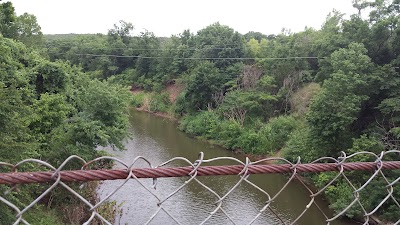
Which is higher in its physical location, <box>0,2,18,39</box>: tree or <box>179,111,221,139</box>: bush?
<box>0,2,18,39</box>: tree

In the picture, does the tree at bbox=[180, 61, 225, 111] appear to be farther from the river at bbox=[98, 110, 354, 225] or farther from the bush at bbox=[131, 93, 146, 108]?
the river at bbox=[98, 110, 354, 225]

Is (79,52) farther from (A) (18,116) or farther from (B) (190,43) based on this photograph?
(A) (18,116)

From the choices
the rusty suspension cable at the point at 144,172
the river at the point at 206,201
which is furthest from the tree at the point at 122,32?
the rusty suspension cable at the point at 144,172

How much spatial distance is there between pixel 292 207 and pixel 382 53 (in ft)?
18.8

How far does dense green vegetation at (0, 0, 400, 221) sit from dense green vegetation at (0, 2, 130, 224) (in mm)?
27

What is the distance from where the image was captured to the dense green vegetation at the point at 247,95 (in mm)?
7379

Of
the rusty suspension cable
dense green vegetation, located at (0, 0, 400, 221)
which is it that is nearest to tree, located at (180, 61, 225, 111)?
dense green vegetation, located at (0, 0, 400, 221)

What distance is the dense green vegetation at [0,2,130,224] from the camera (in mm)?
5051

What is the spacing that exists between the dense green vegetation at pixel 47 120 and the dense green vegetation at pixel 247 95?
27 mm

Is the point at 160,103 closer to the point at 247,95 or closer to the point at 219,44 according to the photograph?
the point at 219,44

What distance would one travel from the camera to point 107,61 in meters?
28.5

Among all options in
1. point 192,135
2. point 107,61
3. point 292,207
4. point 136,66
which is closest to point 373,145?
point 292,207

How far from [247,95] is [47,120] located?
9910mm

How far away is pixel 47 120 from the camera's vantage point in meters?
7.63
